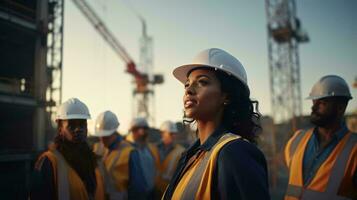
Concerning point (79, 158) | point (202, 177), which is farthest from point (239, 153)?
point (79, 158)

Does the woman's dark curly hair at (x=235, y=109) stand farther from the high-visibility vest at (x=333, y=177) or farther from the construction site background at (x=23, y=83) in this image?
the construction site background at (x=23, y=83)

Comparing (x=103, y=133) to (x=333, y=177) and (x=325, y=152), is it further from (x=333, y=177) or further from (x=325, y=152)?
(x=333, y=177)

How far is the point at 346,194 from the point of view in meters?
3.10

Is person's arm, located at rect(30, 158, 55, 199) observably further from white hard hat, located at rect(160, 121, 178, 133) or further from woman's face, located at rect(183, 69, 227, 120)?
white hard hat, located at rect(160, 121, 178, 133)

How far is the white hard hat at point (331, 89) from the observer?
3.79 m

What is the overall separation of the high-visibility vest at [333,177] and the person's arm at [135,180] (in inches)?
84.3

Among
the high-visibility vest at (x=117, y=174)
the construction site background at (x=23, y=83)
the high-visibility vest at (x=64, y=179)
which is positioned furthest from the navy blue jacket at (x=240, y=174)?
the construction site background at (x=23, y=83)

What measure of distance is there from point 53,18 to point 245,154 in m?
23.5

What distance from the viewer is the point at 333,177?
3160 mm

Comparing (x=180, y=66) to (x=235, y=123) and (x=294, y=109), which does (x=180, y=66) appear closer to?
(x=235, y=123)

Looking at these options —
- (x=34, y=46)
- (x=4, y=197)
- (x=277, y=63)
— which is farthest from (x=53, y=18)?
(x=277, y=63)

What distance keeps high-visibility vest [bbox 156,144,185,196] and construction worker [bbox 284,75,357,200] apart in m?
4.02

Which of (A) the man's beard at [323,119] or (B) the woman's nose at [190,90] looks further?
(A) the man's beard at [323,119]

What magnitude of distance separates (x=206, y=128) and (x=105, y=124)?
343 cm
